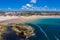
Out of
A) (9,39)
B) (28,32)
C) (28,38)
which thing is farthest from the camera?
(28,32)

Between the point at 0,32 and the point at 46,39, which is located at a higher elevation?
the point at 0,32

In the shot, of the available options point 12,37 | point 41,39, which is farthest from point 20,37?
point 41,39

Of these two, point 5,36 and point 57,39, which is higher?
point 5,36

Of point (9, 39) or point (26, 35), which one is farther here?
point (26, 35)

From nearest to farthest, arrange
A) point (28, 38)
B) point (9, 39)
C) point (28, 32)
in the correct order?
point (9, 39)
point (28, 38)
point (28, 32)

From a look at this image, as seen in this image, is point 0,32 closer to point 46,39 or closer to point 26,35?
point 26,35

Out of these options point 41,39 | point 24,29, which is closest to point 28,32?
point 24,29

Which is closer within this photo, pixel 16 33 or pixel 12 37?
pixel 12 37

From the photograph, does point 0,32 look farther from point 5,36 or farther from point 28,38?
point 28,38
